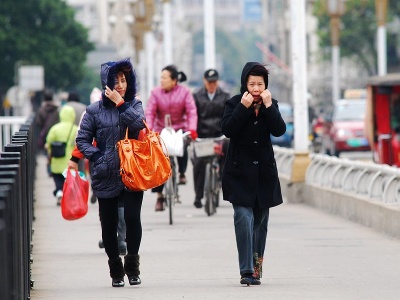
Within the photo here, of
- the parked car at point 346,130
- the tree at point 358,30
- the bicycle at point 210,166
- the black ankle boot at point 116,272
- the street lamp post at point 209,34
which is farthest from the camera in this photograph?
the tree at point 358,30

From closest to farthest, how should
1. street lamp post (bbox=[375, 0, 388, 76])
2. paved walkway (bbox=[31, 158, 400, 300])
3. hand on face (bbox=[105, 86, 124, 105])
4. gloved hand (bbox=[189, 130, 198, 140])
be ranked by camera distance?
1. hand on face (bbox=[105, 86, 124, 105])
2. paved walkway (bbox=[31, 158, 400, 300])
3. gloved hand (bbox=[189, 130, 198, 140])
4. street lamp post (bbox=[375, 0, 388, 76])

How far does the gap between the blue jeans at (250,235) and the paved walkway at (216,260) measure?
0.18 m

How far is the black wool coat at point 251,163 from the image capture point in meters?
11.1

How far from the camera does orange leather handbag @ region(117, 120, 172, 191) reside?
10969mm

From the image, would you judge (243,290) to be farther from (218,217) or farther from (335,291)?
(218,217)

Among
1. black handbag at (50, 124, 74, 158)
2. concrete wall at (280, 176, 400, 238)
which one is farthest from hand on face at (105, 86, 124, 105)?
black handbag at (50, 124, 74, 158)

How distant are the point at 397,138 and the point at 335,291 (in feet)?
66.6

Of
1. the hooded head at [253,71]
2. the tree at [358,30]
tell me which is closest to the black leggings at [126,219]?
the hooded head at [253,71]

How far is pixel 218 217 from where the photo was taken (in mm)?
18656

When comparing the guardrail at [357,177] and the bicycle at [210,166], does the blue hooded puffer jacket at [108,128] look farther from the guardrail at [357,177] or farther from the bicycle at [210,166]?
the bicycle at [210,166]

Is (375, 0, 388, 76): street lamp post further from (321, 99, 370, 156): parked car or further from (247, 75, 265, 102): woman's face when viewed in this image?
(247, 75, 265, 102): woman's face

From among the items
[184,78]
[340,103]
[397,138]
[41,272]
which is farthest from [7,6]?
[41,272]

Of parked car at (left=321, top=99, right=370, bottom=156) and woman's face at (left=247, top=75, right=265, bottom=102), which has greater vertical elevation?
parked car at (left=321, top=99, right=370, bottom=156)

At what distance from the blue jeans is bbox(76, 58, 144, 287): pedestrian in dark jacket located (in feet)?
2.33
